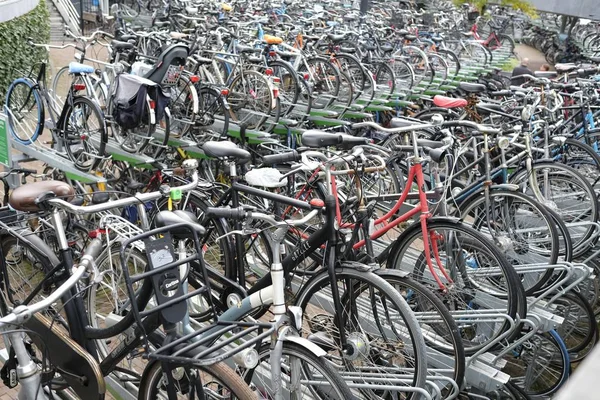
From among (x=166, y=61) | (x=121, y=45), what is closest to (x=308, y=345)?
(x=166, y=61)

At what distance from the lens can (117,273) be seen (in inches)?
138

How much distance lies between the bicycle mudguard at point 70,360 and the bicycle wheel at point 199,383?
262 millimetres

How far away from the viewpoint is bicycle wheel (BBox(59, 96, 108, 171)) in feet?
17.3

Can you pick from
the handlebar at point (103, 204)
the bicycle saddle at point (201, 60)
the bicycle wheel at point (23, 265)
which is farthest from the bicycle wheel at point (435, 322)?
the bicycle saddle at point (201, 60)

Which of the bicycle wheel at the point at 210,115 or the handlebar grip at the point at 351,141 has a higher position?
the handlebar grip at the point at 351,141

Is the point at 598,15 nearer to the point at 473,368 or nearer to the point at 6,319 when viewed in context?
the point at 473,368

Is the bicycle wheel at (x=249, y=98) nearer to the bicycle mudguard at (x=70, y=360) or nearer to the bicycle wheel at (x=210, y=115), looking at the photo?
the bicycle wheel at (x=210, y=115)

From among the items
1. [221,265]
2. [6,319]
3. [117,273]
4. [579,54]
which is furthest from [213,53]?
[579,54]

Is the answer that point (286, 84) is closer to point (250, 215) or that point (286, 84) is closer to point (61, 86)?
point (61, 86)

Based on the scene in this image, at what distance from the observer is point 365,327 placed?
12.0 ft

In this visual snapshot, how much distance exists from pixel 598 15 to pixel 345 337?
20.4 metres

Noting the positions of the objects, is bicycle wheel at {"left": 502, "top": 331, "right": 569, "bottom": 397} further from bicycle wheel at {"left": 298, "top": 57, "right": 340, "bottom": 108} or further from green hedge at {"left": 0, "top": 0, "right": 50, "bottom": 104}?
green hedge at {"left": 0, "top": 0, "right": 50, "bottom": 104}

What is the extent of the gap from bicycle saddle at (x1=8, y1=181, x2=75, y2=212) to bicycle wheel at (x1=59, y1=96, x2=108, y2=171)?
2.19 m

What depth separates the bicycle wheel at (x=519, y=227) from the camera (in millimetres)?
4250
